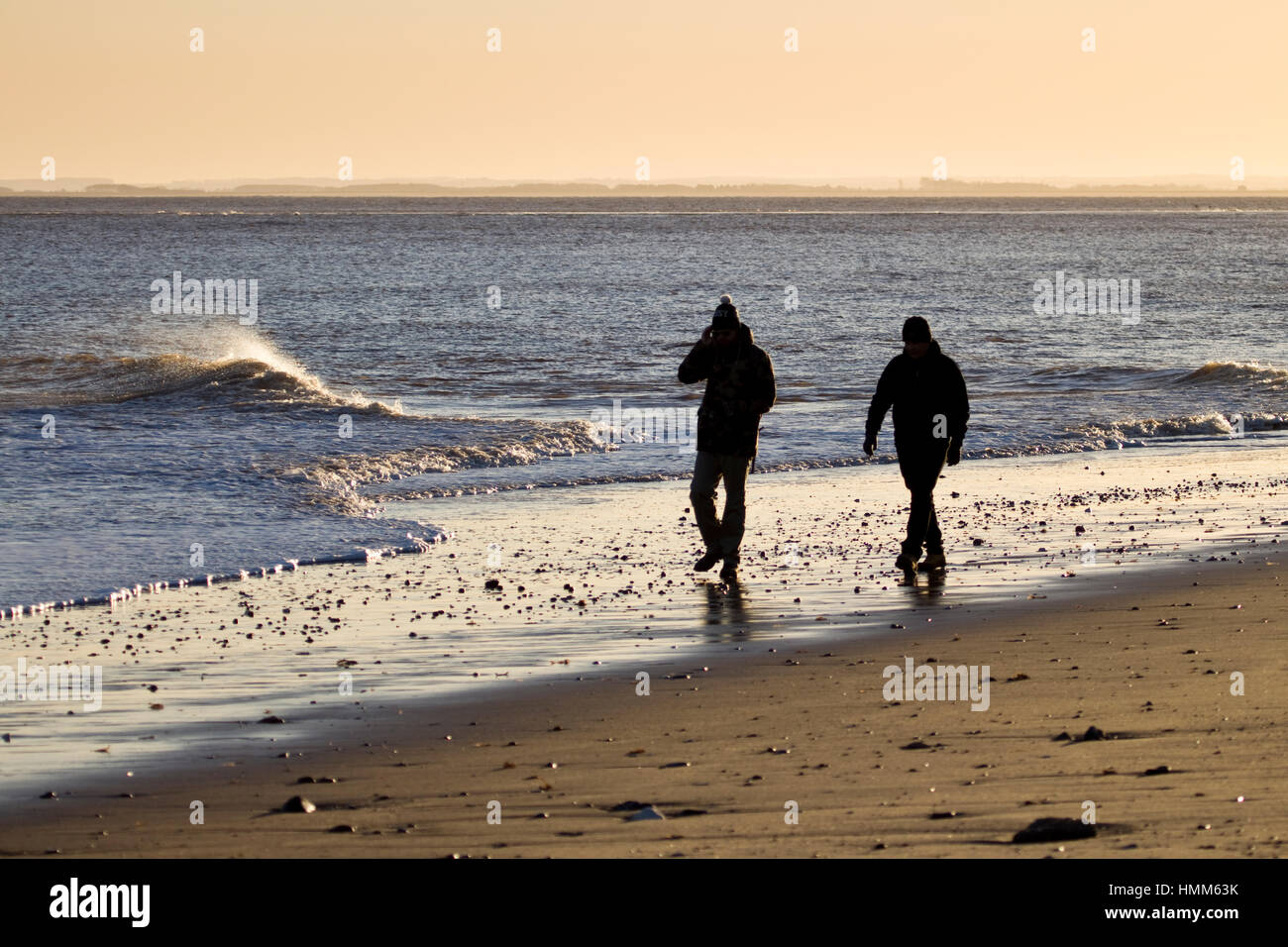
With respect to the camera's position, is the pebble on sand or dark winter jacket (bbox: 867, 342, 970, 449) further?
dark winter jacket (bbox: 867, 342, 970, 449)

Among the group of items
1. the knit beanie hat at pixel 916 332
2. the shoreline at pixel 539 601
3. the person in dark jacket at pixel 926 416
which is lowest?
the shoreline at pixel 539 601

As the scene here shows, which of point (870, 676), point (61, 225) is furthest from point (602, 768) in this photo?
point (61, 225)

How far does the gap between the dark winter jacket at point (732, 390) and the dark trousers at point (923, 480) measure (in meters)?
0.98

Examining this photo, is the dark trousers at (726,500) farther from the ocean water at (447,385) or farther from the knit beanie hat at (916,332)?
the ocean water at (447,385)

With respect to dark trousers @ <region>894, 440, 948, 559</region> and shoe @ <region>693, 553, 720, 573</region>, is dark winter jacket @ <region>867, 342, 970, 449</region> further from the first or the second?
shoe @ <region>693, 553, 720, 573</region>

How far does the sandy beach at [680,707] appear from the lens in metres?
4.36

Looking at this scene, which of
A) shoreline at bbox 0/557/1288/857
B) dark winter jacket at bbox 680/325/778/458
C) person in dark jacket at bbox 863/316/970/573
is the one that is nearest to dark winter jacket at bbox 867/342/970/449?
person in dark jacket at bbox 863/316/970/573

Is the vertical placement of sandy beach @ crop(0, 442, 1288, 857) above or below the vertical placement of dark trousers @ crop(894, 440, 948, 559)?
below

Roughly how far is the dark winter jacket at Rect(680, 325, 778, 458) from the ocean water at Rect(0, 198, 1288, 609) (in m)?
2.57

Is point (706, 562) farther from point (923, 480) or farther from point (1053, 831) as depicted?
point (1053, 831)

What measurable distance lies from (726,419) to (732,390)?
194 mm

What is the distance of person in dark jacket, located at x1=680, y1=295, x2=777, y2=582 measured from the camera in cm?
896

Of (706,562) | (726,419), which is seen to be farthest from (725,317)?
(706,562)

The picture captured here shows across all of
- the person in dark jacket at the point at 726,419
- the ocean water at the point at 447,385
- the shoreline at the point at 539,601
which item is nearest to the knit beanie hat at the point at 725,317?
the person in dark jacket at the point at 726,419
